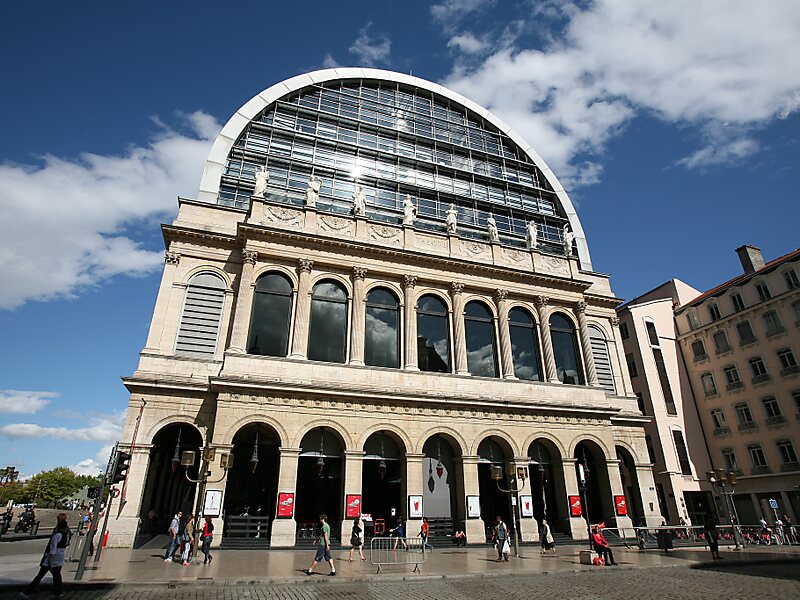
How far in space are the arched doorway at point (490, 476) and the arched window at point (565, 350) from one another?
20.5 feet

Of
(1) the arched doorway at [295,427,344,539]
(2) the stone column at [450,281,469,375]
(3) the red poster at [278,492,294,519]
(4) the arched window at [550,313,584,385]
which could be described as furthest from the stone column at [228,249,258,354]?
(4) the arched window at [550,313,584,385]

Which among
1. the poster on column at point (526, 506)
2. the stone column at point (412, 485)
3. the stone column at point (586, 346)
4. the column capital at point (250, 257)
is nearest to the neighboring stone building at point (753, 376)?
the stone column at point (586, 346)

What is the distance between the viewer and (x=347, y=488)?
70.5 feet

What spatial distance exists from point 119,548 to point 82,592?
993cm

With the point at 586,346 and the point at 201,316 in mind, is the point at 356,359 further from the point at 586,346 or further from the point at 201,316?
the point at 586,346

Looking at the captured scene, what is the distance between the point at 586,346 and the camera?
29.9 m

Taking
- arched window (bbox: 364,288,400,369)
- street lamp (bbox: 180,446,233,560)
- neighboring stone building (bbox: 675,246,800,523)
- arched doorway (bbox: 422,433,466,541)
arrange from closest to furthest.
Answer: street lamp (bbox: 180,446,233,560) → arched doorway (bbox: 422,433,466,541) → arched window (bbox: 364,288,400,369) → neighboring stone building (bbox: 675,246,800,523)

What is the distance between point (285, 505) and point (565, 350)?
19.1 meters

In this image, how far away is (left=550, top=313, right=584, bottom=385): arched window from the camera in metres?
29.4

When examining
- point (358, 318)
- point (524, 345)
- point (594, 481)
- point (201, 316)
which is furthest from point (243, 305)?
point (594, 481)

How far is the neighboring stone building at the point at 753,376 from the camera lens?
3266 cm

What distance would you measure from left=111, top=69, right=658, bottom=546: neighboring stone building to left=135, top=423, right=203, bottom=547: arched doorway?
0.45 ft

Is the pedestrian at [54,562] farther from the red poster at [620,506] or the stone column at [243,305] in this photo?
the red poster at [620,506]

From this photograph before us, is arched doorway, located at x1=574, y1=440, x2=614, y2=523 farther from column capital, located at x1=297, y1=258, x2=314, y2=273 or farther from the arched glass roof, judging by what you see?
column capital, located at x1=297, y1=258, x2=314, y2=273
